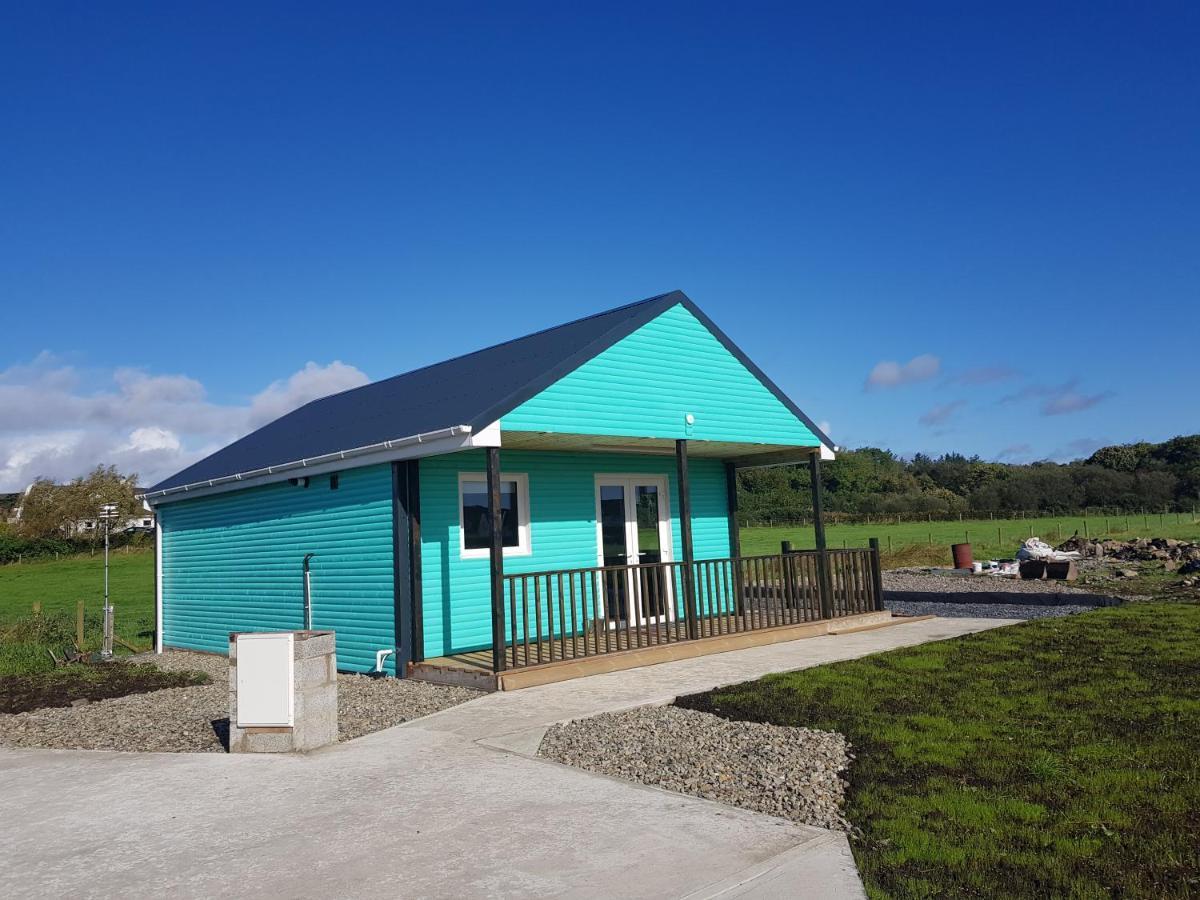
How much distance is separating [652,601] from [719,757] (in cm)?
629

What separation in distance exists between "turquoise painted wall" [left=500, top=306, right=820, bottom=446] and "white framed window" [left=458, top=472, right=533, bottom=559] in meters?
1.57

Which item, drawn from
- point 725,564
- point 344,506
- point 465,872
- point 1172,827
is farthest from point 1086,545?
point 465,872

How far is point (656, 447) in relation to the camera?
1267 centimetres

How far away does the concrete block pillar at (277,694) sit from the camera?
671 centimetres

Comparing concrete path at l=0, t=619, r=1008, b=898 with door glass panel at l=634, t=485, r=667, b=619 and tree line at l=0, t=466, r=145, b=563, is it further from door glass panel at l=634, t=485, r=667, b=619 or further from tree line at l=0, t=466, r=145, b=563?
tree line at l=0, t=466, r=145, b=563

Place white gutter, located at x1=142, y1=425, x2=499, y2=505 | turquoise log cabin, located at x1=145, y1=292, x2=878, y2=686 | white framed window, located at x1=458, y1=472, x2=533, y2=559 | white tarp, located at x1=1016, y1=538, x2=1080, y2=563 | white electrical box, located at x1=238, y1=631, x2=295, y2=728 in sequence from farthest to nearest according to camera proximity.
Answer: white tarp, located at x1=1016, y1=538, x2=1080, y2=563
white framed window, located at x1=458, y1=472, x2=533, y2=559
turquoise log cabin, located at x1=145, y1=292, x2=878, y2=686
white gutter, located at x1=142, y1=425, x2=499, y2=505
white electrical box, located at x1=238, y1=631, x2=295, y2=728

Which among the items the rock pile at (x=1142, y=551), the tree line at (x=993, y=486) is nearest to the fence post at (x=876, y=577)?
the rock pile at (x=1142, y=551)

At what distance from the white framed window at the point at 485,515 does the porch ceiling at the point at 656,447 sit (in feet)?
1.74

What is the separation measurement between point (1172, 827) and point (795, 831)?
1759mm

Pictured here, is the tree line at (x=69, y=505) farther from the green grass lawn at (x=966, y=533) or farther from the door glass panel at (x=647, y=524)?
the door glass panel at (x=647, y=524)

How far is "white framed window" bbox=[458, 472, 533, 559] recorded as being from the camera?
36.5ft

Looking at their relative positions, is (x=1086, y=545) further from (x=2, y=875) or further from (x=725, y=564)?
(x=2, y=875)

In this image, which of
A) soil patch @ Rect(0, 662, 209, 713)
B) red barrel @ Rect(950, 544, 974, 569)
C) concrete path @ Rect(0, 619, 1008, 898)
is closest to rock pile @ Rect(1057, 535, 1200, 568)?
red barrel @ Rect(950, 544, 974, 569)

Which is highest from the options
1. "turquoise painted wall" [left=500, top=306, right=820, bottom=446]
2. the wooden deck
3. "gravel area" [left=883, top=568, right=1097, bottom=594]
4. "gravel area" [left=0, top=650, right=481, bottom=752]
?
"turquoise painted wall" [left=500, top=306, right=820, bottom=446]
